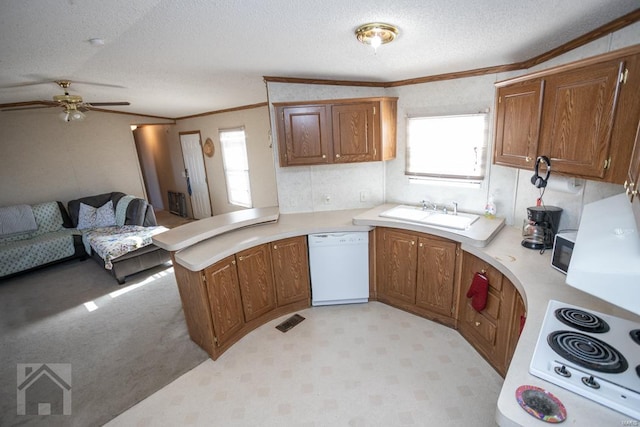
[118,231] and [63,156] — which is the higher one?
[63,156]

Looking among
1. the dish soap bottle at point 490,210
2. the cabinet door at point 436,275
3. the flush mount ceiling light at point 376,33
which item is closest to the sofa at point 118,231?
the cabinet door at point 436,275

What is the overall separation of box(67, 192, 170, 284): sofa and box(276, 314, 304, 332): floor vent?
2.43 meters

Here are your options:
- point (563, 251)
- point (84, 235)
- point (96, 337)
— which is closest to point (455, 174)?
point (563, 251)

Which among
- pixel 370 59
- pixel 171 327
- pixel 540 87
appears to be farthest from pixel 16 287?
pixel 540 87

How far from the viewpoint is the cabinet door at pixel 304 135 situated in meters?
2.97

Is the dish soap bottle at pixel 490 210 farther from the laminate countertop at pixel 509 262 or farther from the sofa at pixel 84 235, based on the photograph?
the sofa at pixel 84 235

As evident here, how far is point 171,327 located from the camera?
3035mm

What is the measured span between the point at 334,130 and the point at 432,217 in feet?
4.19

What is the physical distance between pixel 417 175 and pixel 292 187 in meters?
1.40

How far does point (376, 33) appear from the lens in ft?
5.72

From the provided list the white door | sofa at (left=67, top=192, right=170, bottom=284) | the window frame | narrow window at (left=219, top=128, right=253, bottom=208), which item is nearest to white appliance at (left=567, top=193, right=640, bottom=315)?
the window frame

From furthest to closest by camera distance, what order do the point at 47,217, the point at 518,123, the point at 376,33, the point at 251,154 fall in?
the point at 251,154 < the point at 47,217 < the point at 518,123 < the point at 376,33

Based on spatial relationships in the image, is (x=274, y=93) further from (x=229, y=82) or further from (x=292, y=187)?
(x=292, y=187)

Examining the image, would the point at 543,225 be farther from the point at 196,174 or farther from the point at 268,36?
the point at 196,174
